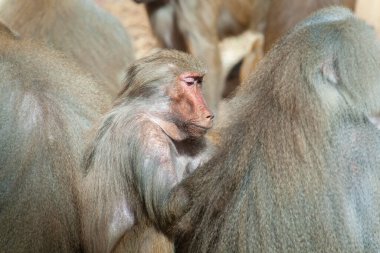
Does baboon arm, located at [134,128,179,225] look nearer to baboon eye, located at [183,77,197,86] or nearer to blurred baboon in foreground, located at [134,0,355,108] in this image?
baboon eye, located at [183,77,197,86]

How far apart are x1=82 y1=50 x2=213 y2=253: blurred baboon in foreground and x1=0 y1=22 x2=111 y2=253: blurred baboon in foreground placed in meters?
0.15

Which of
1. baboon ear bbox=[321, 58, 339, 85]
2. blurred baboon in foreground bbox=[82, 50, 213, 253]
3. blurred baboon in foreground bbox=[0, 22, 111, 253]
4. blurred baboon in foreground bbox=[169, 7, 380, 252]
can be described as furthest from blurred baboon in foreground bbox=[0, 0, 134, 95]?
baboon ear bbox=[321, 58, 339, 85]

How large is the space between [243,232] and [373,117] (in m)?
0.60

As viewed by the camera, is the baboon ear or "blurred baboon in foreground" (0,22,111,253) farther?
"blurred baboon in foreground" (0,22,111,253)

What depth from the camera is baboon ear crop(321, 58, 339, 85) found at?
2.78 meters

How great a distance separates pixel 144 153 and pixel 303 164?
0.65 m

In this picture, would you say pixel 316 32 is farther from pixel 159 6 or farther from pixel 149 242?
pixel 159 6

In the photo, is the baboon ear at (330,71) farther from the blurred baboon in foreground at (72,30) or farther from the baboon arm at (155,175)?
the blurred baboon in foreground at (72,30)

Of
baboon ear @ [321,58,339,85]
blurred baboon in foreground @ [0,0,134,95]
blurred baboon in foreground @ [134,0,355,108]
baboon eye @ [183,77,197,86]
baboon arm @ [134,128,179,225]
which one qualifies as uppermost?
baboon ear @ [321,58,339,85]

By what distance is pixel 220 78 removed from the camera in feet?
23.7

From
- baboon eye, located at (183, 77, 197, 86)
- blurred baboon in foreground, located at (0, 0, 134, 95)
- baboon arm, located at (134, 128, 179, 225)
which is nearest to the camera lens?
baboon arm, located at (134, 128, 179, 225)

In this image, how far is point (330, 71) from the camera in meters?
2.80

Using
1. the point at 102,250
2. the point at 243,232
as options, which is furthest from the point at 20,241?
the point at 243,232

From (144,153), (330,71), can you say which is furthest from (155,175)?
(330,71)
